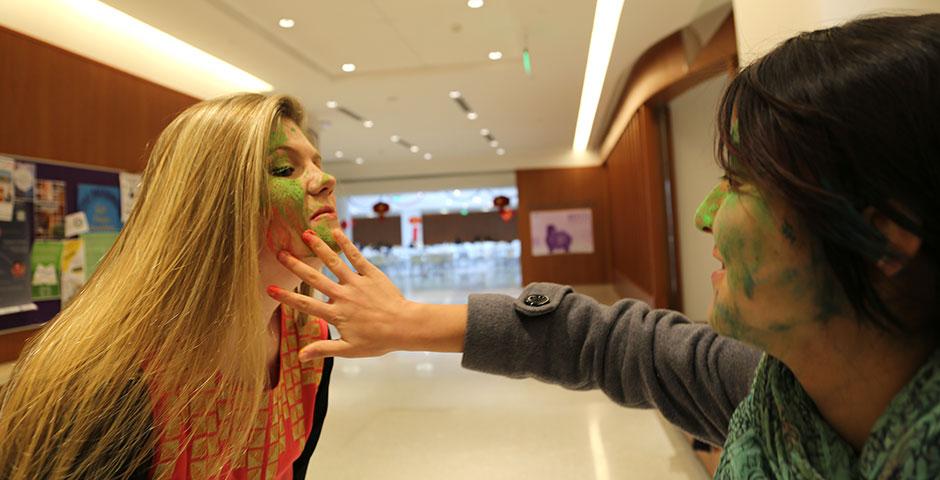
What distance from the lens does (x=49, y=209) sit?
3213 mm

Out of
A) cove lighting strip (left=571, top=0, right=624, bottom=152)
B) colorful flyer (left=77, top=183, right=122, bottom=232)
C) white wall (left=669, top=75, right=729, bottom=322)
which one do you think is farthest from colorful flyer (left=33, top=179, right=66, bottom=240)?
white wall (left=669, top=75, right=729, bottom=322)

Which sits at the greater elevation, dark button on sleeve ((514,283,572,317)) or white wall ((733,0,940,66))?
white wall ((733,0,940,66))

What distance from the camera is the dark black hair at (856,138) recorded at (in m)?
0.48

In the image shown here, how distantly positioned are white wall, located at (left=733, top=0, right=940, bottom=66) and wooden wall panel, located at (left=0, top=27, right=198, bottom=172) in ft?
10.7

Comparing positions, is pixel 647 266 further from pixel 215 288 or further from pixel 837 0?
pixel 215 288

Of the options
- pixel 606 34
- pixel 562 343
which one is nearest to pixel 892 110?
pixel 562 343

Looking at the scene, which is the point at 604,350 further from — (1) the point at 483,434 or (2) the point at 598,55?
(2) the point at 598,55

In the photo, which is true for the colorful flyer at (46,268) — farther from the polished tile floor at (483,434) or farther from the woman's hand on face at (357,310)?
the woman's hand on face at (357,310)

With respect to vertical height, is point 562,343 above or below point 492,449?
above

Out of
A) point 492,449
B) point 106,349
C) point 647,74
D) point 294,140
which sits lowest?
point 492,449

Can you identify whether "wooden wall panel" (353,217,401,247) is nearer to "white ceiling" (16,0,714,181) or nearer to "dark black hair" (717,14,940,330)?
"white ceiling" (16,0,714,181)

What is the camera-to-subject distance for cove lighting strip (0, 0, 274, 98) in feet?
11.8

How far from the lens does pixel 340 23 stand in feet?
14.4

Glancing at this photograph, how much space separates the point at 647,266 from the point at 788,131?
5670mm
